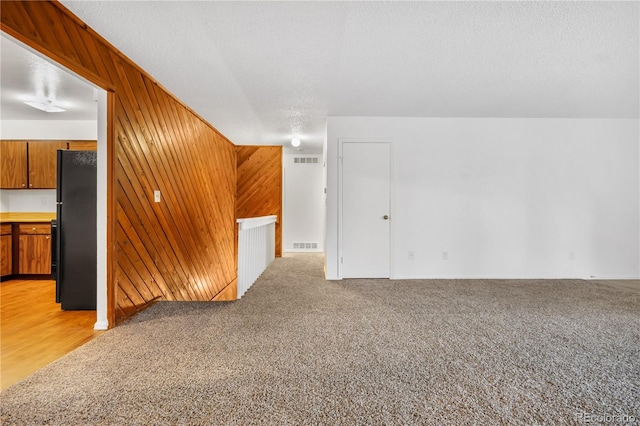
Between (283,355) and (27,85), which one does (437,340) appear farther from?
(27,85)

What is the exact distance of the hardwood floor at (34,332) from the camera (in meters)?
1.90

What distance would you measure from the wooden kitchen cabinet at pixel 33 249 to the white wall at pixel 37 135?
0.63m

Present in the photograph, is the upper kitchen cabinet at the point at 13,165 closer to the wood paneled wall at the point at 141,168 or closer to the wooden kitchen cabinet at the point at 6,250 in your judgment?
the wooden kitchen cabinet at the point at 6,250

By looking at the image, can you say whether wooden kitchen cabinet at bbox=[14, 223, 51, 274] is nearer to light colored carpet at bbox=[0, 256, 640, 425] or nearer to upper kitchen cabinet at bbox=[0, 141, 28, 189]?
upper kitchen cabinet at bbox=[0, 141, 28, 189]

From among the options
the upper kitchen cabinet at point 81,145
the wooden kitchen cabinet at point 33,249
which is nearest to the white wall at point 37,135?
the upper kitchen cabinet at point 81,145

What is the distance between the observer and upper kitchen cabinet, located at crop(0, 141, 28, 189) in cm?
447

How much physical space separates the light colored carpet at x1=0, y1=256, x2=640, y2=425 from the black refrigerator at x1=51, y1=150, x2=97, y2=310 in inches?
32.8

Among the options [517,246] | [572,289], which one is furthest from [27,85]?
[572,289]

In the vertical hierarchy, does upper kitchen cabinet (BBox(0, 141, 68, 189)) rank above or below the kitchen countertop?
above

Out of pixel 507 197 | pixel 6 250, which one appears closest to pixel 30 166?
pixel 6 250

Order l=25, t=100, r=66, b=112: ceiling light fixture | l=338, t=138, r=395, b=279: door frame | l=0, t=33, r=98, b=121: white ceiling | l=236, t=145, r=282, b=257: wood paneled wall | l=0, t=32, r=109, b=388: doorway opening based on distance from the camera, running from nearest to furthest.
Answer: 1. l=0, t=32, r=109, b=388: doorway opening
2. l=0, t=33, r=98, b=121: white ceiling
3. l=25, t=100, r=66, b=112: ceiling light fixture
4. l=338, t=138, r=395, b=279: door frame
5. l=236, t=145, r=282, b=257: wood paneled wall

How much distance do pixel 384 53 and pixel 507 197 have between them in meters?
3.02

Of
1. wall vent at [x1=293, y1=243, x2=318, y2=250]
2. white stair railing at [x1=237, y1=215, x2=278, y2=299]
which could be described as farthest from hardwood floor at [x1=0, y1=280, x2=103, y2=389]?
wall vent at [x1=293, y1=243, x2=318, y2=250]

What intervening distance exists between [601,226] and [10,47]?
699cm
